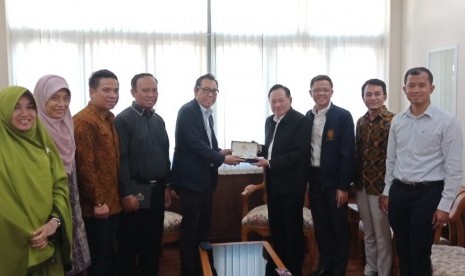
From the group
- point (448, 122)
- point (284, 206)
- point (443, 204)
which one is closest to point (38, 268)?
point (284, 206)

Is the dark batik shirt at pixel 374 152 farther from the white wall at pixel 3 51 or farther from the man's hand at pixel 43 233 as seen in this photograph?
the white wall at pixel 3 51

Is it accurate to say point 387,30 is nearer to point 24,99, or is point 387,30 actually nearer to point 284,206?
point 284,206

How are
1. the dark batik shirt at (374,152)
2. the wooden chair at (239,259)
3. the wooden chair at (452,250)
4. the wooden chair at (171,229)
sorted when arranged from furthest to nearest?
the wooden chair at (171,229)
the dark batik shirt at (374,152)
the wooden chair at (239,259)
the wooden chair at (452,250)

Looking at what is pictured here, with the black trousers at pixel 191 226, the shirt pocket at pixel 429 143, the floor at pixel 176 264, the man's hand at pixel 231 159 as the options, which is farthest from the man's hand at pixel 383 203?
the black trousers at pixel 191 226

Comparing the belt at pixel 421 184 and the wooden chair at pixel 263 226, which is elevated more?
the belt at pixel 421 184

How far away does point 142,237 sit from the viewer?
112 inches

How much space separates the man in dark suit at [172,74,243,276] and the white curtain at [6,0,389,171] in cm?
117

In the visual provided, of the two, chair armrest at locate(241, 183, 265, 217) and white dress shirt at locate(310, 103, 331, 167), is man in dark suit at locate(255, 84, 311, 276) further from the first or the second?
chair armrest at locate(241, 183, 265, 217)

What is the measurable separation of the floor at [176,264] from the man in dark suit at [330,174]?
0.46 metres

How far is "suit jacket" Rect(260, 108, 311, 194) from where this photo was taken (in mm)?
2986

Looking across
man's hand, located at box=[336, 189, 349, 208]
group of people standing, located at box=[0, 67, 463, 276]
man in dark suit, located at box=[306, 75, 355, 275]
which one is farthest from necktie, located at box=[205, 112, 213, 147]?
man's hand, located at box=[336, 189, 349, 208]

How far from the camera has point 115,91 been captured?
2.49m

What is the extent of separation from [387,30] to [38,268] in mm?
3846

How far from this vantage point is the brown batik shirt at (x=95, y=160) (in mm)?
2283
